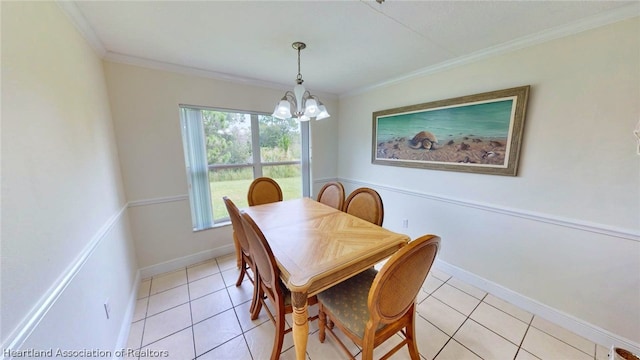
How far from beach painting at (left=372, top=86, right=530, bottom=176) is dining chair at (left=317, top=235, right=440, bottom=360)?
56.2 inches

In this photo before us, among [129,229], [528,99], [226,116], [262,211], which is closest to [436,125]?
[528,99]

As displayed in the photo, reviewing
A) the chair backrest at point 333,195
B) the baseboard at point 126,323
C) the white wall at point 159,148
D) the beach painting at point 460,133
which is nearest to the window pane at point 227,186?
the white wall at point 159,148

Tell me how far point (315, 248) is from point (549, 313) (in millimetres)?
2027

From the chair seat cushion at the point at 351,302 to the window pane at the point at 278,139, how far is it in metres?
2.12

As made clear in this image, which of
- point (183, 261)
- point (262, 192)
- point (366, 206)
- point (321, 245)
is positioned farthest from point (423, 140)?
point (183, 261)

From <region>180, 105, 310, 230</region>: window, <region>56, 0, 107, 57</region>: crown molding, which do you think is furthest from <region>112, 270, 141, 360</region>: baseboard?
<region>56, 0, 107, 57</region>: crown molding

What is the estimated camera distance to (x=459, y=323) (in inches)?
67.2

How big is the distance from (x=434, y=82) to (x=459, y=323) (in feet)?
7.58

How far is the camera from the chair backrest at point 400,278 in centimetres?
90

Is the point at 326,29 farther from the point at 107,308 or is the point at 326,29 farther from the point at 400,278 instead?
the point at 107,308

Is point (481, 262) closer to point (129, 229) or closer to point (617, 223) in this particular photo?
point (617, 223)

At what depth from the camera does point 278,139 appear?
10.3 ft

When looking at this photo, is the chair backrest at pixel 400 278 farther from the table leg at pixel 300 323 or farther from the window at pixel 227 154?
the window at pixel 227 154

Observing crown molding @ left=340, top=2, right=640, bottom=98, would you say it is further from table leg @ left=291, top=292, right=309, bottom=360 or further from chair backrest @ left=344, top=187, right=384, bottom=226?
table leg @ left=291, top=292, right=309, bottom=360
